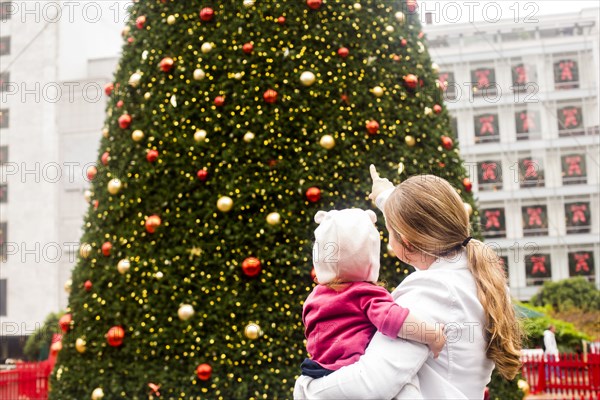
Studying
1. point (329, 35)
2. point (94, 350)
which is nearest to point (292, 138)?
point (329, 35)

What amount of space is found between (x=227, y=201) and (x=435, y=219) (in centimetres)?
224

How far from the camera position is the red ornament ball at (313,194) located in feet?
12.7

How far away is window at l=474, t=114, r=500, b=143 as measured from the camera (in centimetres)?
3650

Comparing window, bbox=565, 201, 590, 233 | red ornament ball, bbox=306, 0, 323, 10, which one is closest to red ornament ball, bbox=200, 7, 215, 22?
red ornament ball, bbox=306, 0, 323, 10

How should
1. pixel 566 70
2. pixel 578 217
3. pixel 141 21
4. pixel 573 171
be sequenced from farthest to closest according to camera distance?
pixel 566 70
pixel 573 171
pixel 578 217
pixel 141 21

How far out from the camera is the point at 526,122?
3622cm

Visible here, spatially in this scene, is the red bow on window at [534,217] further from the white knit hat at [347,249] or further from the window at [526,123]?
the white knit hat at [347,249]

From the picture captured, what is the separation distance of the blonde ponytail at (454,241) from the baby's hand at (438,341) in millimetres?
174

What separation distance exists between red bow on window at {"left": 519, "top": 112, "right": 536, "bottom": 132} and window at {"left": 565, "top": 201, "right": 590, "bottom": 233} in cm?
487

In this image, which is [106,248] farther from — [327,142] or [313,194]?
[327,142]

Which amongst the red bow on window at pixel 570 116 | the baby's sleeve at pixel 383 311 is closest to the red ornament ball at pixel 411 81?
the baby's sleeve at pixel 383 311

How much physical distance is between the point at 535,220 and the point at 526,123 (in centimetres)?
572

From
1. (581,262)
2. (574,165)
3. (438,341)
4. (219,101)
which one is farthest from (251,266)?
(574,165)

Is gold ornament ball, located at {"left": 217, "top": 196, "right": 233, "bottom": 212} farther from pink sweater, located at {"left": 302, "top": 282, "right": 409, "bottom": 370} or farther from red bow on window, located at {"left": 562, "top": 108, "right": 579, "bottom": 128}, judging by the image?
red bow on window, located at {"left": 562, "top": 108, "right": 579, "bottom": 128}
